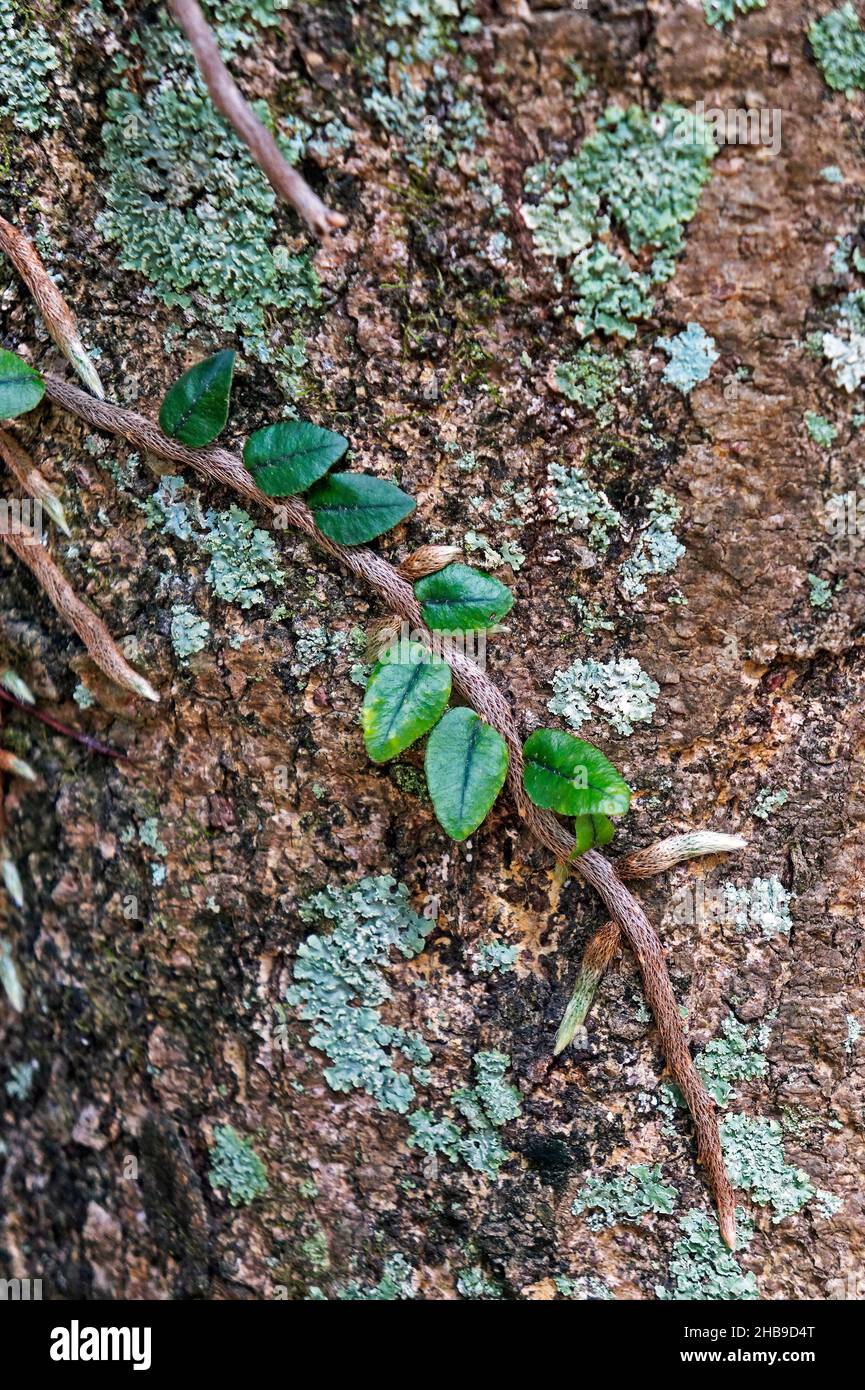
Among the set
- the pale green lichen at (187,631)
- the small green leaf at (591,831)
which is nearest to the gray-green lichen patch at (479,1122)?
the small green leaf at (591,831)

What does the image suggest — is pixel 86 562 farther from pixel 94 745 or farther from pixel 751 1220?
pixel 751 1220

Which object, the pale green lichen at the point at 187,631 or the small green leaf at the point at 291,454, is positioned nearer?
the small green leaf at the point at 291,454

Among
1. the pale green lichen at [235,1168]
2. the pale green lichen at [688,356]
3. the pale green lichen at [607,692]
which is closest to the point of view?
the pale green lichen at [688,356]

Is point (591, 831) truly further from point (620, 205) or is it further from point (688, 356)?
point (620, 205)

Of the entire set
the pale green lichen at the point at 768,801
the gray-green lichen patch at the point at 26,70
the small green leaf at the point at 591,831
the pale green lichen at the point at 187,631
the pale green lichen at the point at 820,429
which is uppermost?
the gray-green lichen patch at the point at 26,70

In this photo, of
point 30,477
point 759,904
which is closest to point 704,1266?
point 759,904

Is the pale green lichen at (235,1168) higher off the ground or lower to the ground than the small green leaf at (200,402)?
lower

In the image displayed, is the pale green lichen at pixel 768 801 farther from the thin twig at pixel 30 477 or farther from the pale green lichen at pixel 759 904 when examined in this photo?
the thin twig at pixel 30 477
